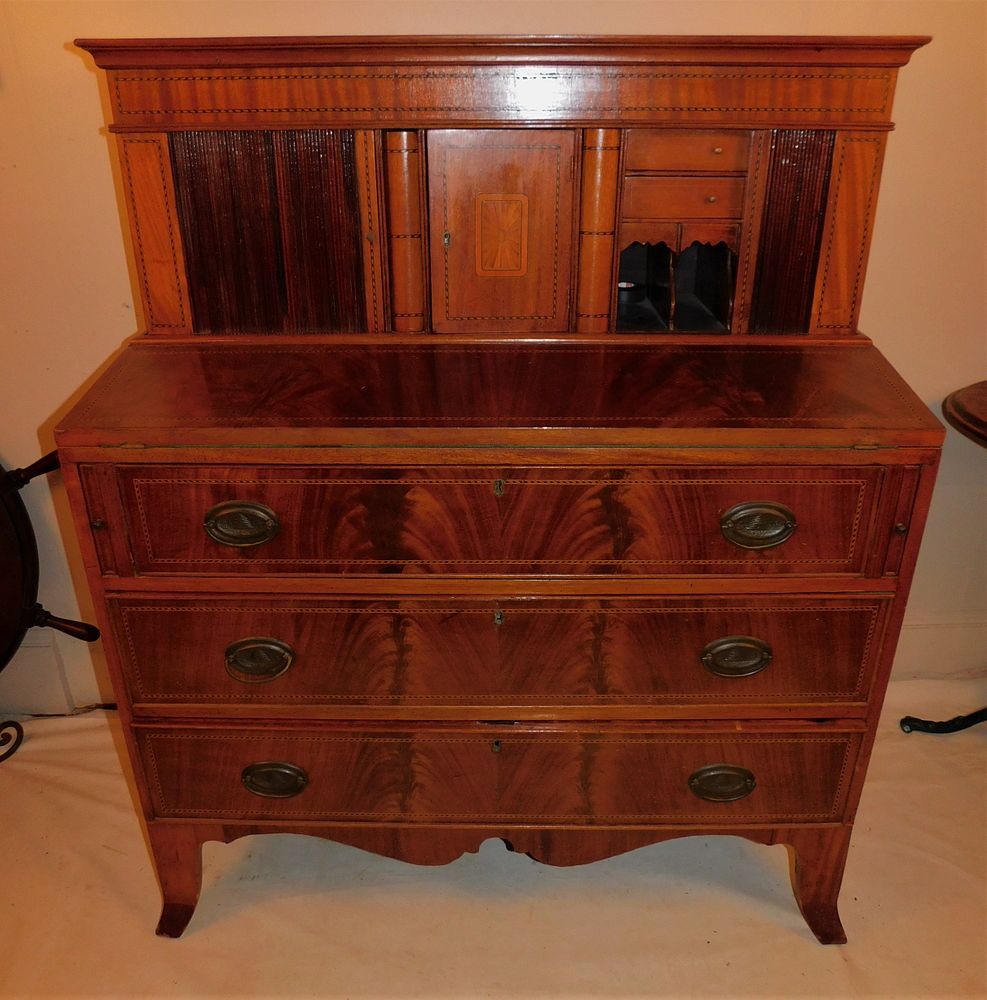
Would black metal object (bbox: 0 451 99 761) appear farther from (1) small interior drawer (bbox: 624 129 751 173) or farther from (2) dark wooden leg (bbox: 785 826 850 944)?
(2) dark wooden leg (bbox: 785 826 850 944)

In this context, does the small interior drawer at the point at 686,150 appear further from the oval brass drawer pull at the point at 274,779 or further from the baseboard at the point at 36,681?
the baseboard at the point at 36,681

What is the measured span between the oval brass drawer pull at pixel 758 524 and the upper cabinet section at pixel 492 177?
519 millimetres

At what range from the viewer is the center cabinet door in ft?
5.96

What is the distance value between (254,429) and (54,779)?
1533 millimetres

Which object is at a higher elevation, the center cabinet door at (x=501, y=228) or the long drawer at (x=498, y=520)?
the center cabinet door at (x=501, y=228)

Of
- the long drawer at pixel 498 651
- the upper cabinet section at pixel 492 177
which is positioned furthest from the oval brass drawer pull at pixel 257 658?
the upper cabinet section at pixel 492 177

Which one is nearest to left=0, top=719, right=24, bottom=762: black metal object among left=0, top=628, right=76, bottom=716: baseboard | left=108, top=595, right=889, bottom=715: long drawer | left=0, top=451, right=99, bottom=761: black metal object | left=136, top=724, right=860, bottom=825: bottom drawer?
left=0, top=628, right=76, bottom=716: baseboard

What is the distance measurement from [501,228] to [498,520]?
66cm

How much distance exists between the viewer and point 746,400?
1.63 m

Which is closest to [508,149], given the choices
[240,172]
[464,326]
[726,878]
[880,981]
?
[464,326]

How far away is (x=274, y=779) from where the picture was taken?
1.88 m

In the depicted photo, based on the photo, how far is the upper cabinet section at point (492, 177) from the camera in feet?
5.74

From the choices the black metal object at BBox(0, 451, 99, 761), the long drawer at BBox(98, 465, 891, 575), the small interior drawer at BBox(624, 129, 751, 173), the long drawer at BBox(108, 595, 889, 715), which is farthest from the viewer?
the black metal object at BBox(0, 451, 99, 761)

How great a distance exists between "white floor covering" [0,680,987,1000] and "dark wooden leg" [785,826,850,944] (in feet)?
0.17
